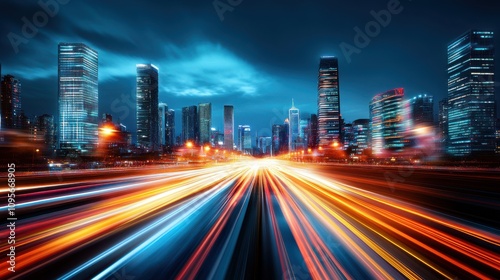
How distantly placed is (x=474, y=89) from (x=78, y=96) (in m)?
181

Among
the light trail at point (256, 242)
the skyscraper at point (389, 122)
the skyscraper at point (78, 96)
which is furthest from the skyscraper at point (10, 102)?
the skyscraper at point (389, 122)

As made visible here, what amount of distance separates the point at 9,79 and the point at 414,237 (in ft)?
470

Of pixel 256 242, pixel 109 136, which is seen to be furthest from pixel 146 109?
pixel 256 242

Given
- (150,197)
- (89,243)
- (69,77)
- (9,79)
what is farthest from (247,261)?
(9,79)

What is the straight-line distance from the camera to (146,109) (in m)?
182

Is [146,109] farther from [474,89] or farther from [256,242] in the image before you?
[256,242]

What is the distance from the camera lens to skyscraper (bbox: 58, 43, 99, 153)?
84250mm

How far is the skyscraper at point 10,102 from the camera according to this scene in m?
113

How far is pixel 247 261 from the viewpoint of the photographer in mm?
6129

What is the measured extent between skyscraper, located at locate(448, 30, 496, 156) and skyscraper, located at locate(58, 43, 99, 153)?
172 metres

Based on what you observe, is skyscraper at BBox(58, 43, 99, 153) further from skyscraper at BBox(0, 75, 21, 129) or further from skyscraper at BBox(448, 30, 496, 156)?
skyscraper at BBox(448, 30, 496, 156)

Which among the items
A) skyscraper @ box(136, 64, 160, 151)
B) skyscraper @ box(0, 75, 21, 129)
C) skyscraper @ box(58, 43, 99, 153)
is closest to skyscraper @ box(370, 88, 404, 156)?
skyscraper @ box(136, 64, 160, 151)

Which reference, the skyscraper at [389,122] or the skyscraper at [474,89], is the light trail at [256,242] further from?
the skyscraper at [474,89]

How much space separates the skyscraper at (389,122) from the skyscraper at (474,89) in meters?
29.0
